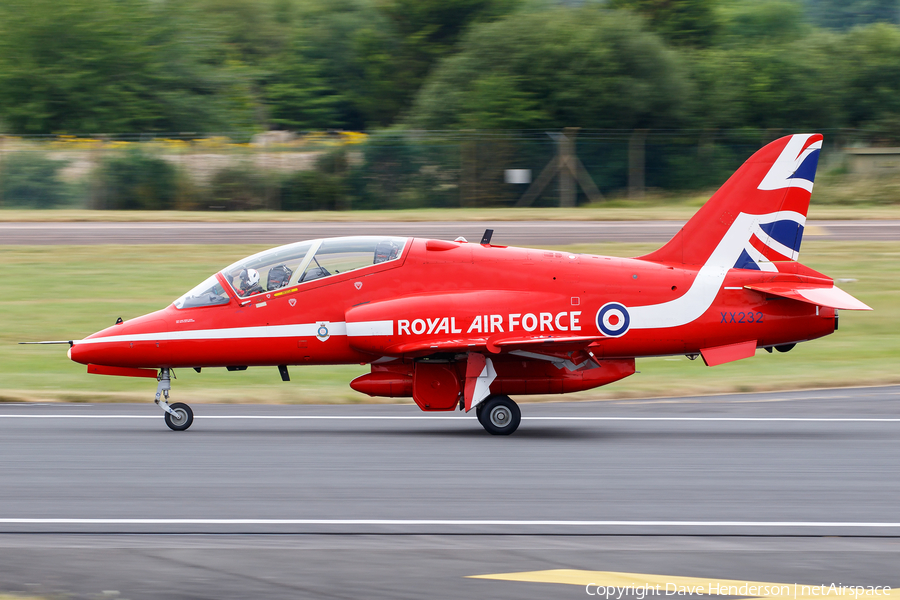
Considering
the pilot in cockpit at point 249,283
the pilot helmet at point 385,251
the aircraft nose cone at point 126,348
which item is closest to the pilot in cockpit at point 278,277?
the pilot in cockpit at point 249,283

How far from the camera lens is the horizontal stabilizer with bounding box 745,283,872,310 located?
10.6m

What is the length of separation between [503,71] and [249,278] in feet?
122

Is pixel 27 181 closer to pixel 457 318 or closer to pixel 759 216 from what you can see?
pixel 457 318

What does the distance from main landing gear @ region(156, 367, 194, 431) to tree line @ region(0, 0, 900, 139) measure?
35.2 metres

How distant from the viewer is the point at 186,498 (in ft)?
27.5

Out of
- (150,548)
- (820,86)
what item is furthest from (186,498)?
(820,86)

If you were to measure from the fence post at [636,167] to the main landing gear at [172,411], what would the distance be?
31.9 meters

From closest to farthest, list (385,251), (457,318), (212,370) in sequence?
(457,318), (385,251), (212,370)

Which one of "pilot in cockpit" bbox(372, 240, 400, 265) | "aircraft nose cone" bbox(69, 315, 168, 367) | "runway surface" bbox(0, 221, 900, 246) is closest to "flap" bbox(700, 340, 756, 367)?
"pilot in cockpit" bbox(372, 240, 400, 265)

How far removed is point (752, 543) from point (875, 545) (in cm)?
86

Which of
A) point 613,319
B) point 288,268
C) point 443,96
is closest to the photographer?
point 613,319

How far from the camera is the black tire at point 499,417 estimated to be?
10828 millimetres

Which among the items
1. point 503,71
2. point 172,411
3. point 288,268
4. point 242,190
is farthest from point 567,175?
point 172,411

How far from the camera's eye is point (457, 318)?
10.7 m
